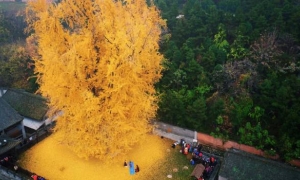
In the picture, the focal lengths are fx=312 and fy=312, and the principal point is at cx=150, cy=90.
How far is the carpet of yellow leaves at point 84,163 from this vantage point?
21125mm

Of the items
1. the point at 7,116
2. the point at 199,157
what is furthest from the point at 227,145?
the point at 7,116

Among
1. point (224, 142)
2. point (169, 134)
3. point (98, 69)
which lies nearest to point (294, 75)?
point (224, 142)

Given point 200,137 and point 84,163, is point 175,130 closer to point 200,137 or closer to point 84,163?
point 200,137

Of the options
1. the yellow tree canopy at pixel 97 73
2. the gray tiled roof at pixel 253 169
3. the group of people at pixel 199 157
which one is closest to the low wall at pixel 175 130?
the group of people at pixel 199 157

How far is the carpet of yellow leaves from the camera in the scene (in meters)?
21.1

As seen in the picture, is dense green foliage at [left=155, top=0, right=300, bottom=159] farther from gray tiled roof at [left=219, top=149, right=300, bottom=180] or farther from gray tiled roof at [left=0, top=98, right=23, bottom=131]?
gray tiled roof at [left=0, top=98, right=23, bottom=131]

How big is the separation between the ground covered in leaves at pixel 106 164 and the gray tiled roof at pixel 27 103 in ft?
8.74

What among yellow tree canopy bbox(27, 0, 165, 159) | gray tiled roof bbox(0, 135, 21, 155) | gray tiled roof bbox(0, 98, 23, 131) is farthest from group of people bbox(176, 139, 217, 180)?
gray tiled roof bbox(0, 98, 23, 131)

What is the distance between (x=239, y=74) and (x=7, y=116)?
1843cm

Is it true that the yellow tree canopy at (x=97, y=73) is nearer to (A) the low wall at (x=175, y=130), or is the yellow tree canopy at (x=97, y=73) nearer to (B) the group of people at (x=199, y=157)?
(A) the low wall at (x=175, y=130)

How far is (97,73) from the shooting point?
20.2 meters

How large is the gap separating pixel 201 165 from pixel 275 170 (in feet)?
15.2

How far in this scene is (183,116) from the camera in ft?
78.8

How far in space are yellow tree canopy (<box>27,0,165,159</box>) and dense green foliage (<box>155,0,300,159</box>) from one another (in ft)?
15.4
